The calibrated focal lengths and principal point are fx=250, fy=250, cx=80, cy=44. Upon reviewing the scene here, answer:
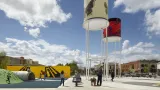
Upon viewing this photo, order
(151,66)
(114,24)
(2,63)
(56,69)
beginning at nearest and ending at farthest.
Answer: (114,24) → (56,69) → (2,63) → (151,66)

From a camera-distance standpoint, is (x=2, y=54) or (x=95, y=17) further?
(x=2, y=54)

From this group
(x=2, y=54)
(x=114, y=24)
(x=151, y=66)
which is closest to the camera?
(x=114, y=24)

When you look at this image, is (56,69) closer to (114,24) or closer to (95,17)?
(114,24)

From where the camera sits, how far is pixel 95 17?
33.7 metres

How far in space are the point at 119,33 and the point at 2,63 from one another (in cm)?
5755

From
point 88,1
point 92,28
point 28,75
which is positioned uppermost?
point 88,1

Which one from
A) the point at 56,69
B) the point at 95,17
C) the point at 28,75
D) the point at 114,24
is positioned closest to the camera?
the point at 95,17

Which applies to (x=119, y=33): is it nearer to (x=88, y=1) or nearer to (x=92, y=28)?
(x=92, y=28)

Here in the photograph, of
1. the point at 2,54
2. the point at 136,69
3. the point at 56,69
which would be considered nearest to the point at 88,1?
the point at 56,69

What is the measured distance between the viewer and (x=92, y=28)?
38344 millimetres

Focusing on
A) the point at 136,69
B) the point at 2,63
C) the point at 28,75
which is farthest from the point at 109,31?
the point at 136,69

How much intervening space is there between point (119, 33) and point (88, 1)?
53.4 feet

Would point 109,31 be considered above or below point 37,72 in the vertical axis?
above

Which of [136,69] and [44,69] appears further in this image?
[136,69]
